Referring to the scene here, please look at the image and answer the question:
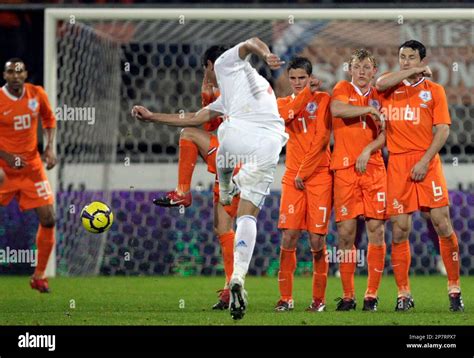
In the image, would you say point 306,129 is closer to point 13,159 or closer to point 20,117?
point 13,159

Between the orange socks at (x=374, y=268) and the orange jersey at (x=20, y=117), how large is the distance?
3.65 m

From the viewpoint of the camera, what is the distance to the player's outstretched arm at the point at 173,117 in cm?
702

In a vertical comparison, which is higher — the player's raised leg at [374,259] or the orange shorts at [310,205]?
the orange shorts at [310,205]

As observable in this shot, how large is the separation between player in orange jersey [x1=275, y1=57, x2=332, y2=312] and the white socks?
1.22 metres

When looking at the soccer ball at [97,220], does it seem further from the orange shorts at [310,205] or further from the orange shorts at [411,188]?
the orange shorts at [411,188]

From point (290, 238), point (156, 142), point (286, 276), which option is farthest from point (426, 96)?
point (156, 142)

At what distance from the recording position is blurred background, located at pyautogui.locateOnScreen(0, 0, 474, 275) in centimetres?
1200

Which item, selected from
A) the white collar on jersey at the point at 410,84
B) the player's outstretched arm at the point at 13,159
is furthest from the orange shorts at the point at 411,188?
the player's outstretched arm at the point at 13,159

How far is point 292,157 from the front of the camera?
8047 millimetres

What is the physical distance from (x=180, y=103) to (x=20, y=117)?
3440mm

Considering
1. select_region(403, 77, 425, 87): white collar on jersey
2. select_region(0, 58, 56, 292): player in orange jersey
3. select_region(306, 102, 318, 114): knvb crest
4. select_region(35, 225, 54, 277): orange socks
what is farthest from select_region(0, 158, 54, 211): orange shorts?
select_region(403, 77, 425, 87): white collar on jersey

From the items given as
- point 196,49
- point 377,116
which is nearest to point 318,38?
point 196,49

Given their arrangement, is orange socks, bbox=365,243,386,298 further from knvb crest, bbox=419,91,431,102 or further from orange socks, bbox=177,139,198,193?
orange socks, bbox=177,139,198,193

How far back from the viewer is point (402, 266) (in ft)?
25.8
